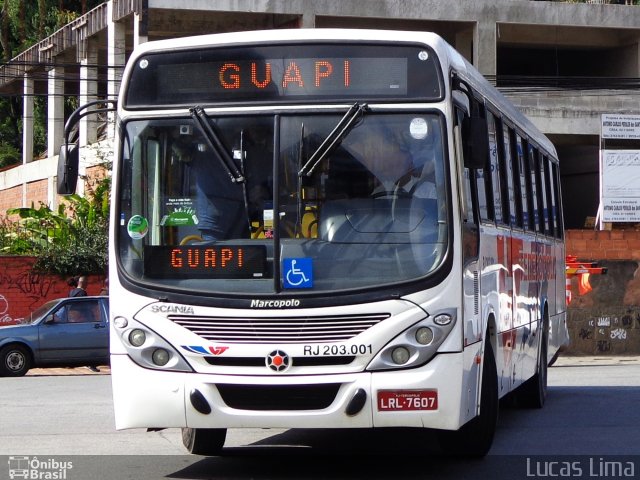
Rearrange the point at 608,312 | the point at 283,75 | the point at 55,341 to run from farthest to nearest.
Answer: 1. the point at 608,312
2. the point at 55,341
3. the point at 283,75

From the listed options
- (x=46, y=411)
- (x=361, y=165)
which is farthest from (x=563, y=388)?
(x=361, y=165)

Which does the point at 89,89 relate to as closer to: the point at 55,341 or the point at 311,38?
the point at 55,341

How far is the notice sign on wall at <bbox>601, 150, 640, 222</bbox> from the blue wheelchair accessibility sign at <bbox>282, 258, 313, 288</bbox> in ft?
93.8

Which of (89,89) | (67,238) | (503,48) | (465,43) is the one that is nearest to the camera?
(67,238)

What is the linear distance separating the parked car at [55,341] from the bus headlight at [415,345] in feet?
48.9

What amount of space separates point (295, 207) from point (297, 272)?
0.47 meters

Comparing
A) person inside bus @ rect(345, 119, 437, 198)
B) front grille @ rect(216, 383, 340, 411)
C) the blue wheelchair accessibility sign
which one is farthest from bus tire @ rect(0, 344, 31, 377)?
person inside bus @ rect(345, 119, 437, 198)

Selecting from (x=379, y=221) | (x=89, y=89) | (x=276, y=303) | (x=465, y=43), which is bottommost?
(x=276, y=303)

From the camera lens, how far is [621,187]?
35.4m

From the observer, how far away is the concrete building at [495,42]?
3419cm

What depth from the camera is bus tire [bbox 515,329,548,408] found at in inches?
530

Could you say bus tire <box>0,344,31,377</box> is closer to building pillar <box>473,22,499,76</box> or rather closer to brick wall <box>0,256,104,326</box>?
brick wall <box>0,256,104,326</box>

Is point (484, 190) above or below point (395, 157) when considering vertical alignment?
below

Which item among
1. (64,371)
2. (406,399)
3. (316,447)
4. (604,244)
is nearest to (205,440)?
(316,447)
